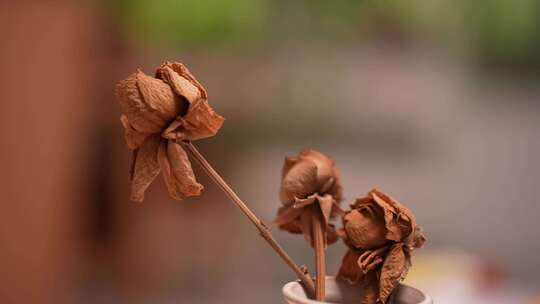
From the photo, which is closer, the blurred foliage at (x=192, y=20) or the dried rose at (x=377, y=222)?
the dried rose at (x=377, y=222)

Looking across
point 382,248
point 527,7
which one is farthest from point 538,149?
point 382,248

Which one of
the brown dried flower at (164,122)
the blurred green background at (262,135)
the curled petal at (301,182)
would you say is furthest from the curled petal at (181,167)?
the blurred green background at (262,135)

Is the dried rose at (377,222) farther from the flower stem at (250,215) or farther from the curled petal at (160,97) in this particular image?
Result: the curled petal at (160,97)

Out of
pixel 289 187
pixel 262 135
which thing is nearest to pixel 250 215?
pixel 289 187

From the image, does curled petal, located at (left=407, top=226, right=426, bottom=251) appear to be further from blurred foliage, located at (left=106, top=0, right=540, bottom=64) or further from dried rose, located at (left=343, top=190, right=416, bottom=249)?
blurred foliage, located at (left=106, top=0, right=540, bottom=64)

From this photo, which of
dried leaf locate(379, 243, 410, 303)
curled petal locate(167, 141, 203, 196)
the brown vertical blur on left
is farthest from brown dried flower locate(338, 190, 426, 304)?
the brown vertical blur on left

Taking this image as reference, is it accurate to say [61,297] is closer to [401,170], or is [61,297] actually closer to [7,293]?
[7,293]
